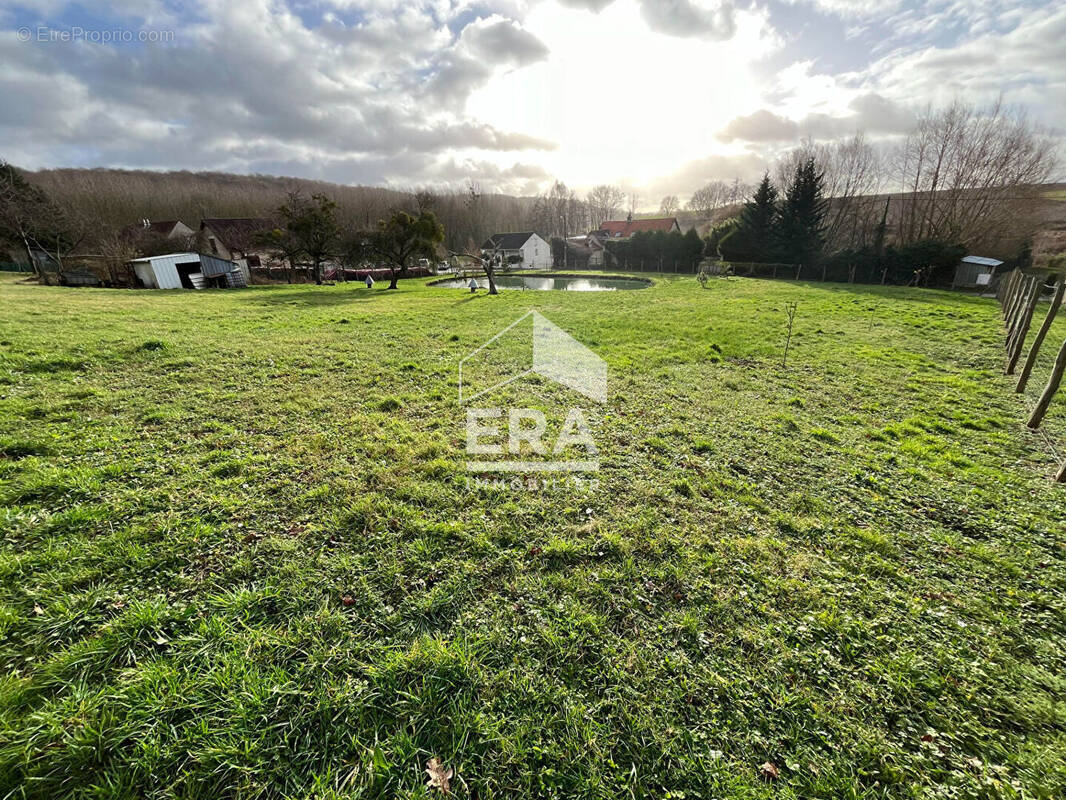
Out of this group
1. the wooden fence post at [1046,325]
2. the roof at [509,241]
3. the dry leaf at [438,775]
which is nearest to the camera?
the dry leaf at [438,775]

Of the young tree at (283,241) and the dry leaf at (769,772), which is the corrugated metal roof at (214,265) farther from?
the dry leaf at (769,772)

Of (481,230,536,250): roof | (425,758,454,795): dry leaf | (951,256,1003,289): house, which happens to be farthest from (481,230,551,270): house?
(425,758,454,795): dry leaf

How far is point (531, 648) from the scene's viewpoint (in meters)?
2.54

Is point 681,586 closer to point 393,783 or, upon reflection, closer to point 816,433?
point 393,783

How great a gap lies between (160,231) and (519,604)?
57.6m

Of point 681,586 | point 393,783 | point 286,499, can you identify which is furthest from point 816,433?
point 286,499

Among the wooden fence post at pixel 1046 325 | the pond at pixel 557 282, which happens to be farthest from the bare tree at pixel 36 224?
the wooden fence post at pixel 1046 325

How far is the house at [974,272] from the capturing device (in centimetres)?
2493

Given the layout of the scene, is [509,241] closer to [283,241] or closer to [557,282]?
[557,282]

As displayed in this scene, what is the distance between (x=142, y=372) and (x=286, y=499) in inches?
228

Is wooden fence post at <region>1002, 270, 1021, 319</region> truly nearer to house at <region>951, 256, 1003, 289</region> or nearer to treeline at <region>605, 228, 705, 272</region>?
house at <region>951, 256, 1003, 289</region>

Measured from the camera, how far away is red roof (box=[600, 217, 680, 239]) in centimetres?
5497

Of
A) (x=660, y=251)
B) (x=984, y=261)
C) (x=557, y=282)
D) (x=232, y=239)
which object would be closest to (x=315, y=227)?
(x=557, y=282)

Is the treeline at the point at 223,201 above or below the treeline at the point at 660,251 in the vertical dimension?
above
